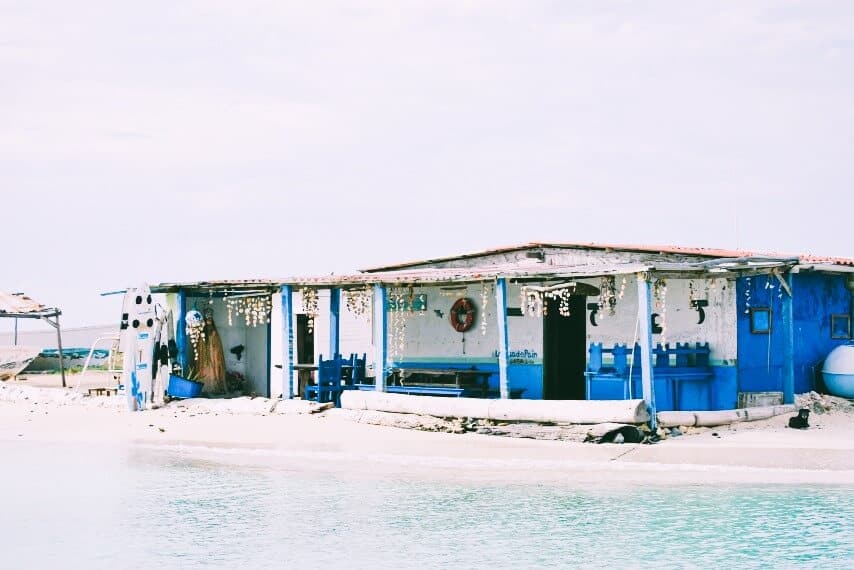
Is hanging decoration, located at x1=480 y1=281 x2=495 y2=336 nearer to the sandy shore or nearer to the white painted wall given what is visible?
the white painted wall

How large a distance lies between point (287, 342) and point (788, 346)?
953 cm

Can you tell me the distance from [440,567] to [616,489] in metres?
3.77

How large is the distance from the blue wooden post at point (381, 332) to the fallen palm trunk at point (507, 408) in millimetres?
399

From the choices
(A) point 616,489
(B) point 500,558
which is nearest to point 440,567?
(B) point 500,558

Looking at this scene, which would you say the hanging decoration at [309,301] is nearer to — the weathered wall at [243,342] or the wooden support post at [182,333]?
the weathered wall at [243,342]

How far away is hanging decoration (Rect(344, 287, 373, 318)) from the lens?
72.2 feet

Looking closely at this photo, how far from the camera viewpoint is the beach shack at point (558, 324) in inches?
740

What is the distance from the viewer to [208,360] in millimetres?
24625

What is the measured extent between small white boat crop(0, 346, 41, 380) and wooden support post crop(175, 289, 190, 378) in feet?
34.7

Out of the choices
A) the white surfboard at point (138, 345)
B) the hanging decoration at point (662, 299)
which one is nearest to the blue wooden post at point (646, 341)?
the hanging decoration at point (662, 299)

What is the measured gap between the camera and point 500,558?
11672 mm

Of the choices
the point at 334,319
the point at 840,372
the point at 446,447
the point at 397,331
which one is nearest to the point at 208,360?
the point at 334,319

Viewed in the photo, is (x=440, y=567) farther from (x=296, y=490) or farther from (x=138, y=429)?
(x=138, y=429)

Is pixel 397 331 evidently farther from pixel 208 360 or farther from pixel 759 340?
pixel 759 340
